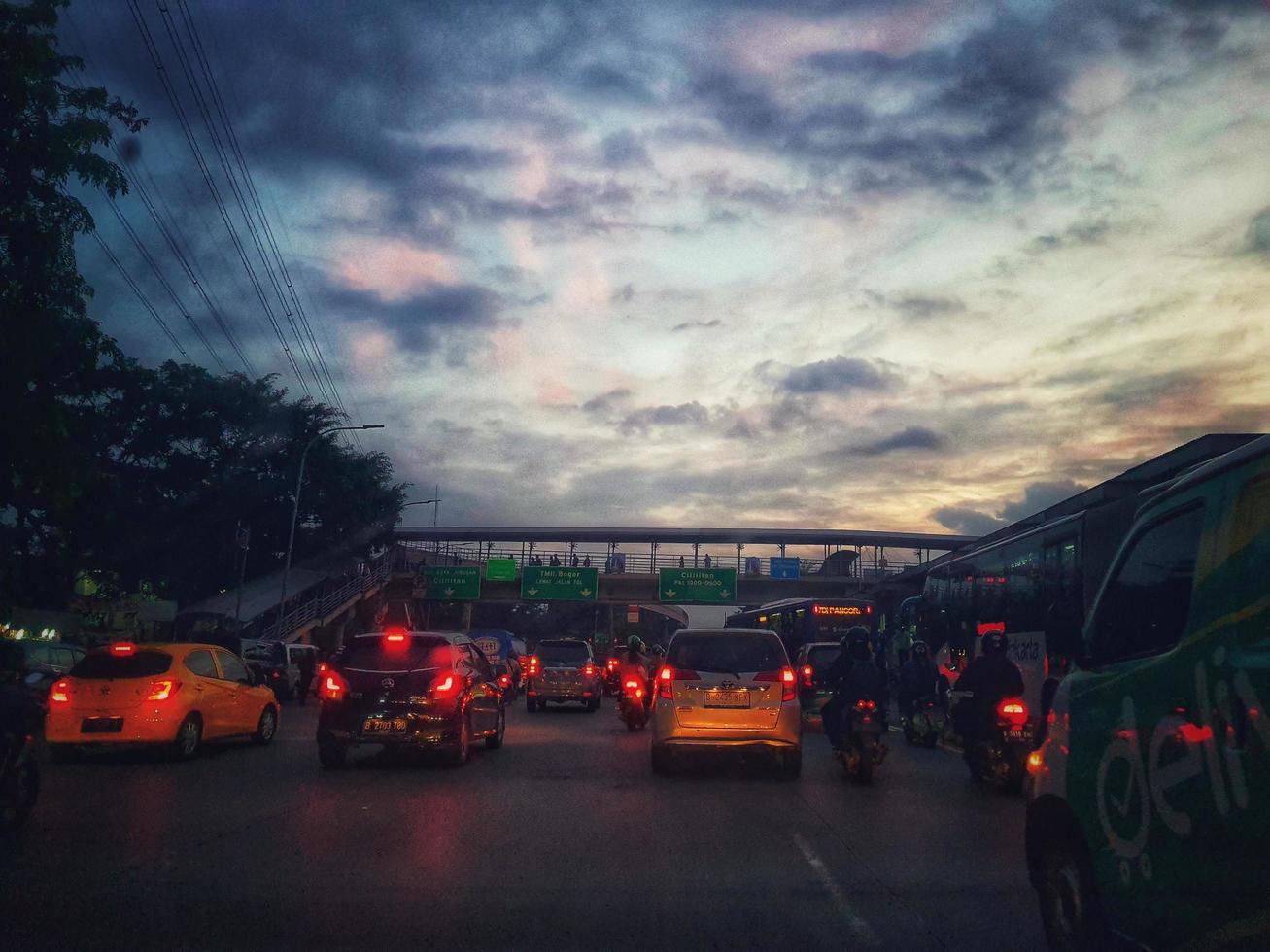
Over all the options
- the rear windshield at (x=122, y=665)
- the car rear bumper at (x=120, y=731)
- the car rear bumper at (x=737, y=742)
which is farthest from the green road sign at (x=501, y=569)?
the car rear bumper at (x=737, y=742)

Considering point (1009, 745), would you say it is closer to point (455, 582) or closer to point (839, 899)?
Result: point (839, 899)

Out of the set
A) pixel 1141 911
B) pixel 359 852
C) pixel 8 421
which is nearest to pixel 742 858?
pixel 359 852

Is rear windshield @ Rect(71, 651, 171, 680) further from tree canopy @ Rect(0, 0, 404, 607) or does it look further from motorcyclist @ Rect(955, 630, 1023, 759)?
motorcyclist @ Rect(955, 630, 1023, 759)

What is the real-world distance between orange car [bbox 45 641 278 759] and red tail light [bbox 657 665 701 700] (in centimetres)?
634

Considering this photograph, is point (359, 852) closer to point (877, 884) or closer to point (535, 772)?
point (877, 884)

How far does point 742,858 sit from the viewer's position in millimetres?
8258

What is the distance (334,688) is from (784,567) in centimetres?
4634

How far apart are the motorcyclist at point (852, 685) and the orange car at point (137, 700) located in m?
8.36

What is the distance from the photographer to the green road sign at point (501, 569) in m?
58.3

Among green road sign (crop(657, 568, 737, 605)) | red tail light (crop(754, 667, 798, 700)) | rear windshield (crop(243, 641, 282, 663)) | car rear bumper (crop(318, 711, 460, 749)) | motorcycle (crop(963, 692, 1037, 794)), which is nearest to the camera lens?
motorcycle (crop(963, 692, 1037, 794))

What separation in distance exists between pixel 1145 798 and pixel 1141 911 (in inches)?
15.8

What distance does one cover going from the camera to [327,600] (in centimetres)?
5400

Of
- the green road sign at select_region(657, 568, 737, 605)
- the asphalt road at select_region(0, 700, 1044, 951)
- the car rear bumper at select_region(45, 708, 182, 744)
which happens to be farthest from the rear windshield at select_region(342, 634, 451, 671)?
the green road sign at select_region(657, 568, 737, 605)

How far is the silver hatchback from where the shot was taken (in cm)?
1334
